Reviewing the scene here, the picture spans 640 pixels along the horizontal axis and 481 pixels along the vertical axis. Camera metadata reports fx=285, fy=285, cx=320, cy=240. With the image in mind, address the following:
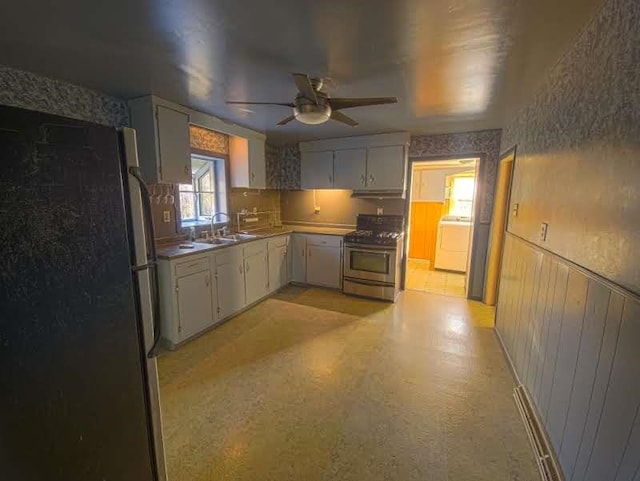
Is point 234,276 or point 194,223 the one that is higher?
point 194,223

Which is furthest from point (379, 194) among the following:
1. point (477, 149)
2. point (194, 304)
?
point (194, 304)

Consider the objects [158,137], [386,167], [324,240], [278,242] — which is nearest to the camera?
[158,137]

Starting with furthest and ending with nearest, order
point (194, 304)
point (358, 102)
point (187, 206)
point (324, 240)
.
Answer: point (324, 240)
point (187, 206)
point (194, 304)
point (358, 102)

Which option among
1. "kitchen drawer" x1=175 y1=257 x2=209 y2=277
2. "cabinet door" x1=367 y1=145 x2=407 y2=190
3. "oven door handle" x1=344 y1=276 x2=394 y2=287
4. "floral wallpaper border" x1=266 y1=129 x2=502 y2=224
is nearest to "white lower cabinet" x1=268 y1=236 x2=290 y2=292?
"oven door handle" x1=344 y1=276 x2=394 y2=287

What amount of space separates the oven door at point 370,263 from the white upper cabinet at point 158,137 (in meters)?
2.43

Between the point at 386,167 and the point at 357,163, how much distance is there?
0.44 metres

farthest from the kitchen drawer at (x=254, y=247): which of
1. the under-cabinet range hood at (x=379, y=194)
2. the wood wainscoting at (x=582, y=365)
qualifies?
the wood wainscoting at (x=582, y=365)

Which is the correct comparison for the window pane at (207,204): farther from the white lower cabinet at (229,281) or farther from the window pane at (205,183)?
the white lower cabinet at (229,281)

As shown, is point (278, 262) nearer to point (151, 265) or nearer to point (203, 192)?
point (203, 192)

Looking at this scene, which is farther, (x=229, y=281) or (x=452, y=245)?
(x=452, y=245)

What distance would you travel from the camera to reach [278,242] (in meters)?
4.21

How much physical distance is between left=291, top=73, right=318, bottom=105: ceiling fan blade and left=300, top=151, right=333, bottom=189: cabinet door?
7.79 ft

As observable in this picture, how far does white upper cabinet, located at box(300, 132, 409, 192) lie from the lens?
3961 millimetres

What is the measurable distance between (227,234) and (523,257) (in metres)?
3.35
